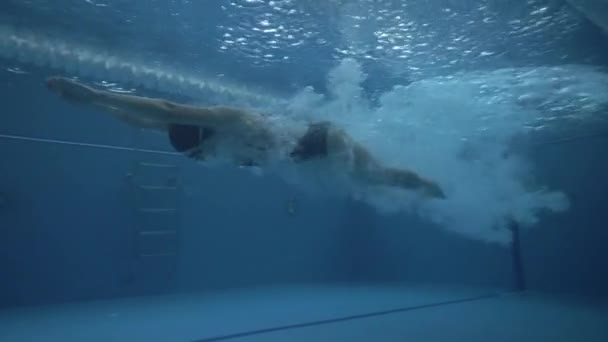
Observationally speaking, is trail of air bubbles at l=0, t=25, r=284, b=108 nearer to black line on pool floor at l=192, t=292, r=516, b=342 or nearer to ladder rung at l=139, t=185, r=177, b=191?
ladder rung at l=139, t=185, r=177, b=191

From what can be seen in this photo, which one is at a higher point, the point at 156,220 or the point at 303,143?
the point at 303,143

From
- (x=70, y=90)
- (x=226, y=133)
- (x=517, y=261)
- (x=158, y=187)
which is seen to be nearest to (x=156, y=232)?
(x=158, y=187)

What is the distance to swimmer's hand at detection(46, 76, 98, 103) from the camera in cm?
467

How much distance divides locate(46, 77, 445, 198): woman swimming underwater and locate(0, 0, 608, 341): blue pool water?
35 centimetres

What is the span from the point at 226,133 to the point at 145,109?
118 cm

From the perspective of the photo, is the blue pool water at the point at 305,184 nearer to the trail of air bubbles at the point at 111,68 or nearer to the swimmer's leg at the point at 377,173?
the trail of air bubbles at the point at 111,68

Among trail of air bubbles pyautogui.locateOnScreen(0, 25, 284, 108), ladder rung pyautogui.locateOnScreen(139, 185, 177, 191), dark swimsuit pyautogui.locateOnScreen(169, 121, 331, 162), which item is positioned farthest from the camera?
ladder rung pyautogui.locateOnScreen(139, 185, 177, 191)

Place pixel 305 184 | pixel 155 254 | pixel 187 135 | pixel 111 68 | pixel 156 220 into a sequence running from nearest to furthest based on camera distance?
1. pixel 187 135
2. pixel 155 254
3. pixel 156 220
4. pixel 111 68
5. pixel 305 184

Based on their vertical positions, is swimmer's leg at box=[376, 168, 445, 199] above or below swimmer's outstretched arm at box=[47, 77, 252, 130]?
below

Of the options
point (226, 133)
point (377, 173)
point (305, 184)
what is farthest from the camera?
point (305, 184)

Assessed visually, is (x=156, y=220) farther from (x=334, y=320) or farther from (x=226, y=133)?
(x=226, y=133)

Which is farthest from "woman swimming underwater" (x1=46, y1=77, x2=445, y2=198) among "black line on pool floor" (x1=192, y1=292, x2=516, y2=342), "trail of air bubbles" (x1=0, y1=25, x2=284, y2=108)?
"trail of air bubbles" (x1=0, y1=25, x2=284, y2=108)

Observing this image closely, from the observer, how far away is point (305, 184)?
1178 cm

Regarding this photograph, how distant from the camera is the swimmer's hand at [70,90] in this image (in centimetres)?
467
